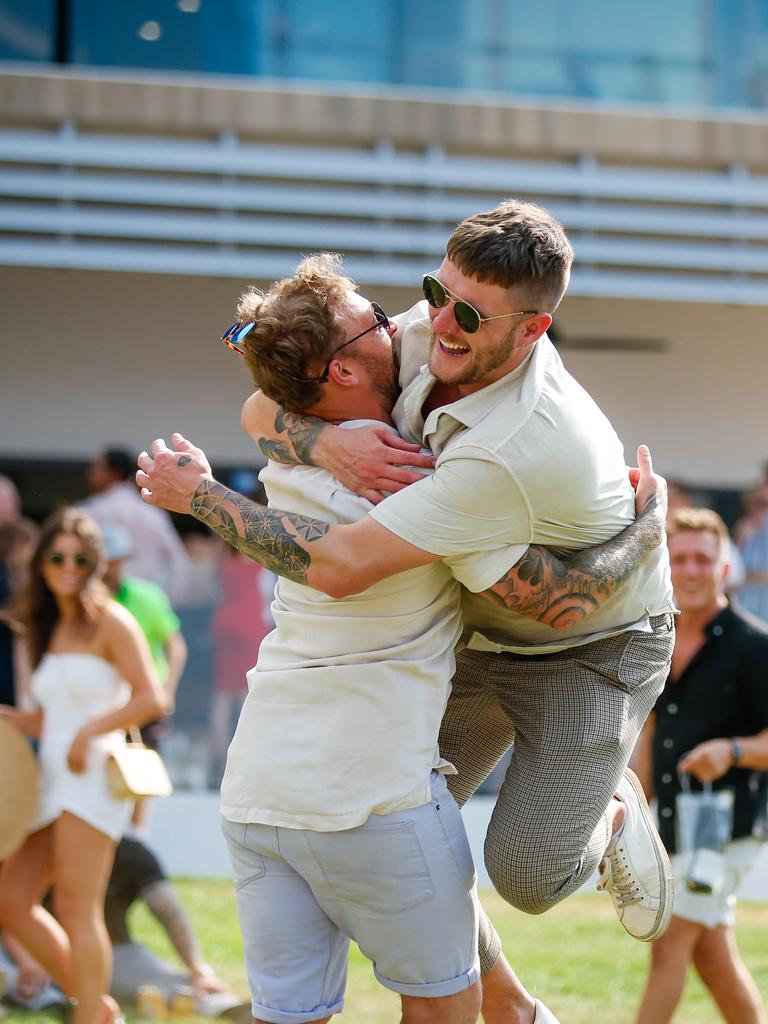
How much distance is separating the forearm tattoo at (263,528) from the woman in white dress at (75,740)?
2835 millimetres

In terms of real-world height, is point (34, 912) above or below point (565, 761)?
below

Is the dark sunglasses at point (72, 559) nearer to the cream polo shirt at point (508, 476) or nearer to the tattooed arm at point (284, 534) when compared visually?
the tattooed arm at point (284, 534)

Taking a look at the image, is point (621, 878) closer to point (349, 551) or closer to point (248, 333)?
point (349, 551)

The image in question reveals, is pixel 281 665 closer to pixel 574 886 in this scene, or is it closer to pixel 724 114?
pixel 574 886

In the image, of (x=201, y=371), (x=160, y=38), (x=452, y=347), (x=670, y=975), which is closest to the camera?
(x=452, y=347)

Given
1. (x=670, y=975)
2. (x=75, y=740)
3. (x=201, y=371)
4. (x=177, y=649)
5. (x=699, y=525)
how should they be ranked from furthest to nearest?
(x=201, y=371) → (x=177, y=649) → (x=75, y=740) → (x=699, y=525) → (x=670, y=975)

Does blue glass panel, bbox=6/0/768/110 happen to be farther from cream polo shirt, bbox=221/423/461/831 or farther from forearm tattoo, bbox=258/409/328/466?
cream polo shirt, bbox=221/423/461/831

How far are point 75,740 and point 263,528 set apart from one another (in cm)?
299

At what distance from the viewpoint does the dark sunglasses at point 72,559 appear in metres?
5.92

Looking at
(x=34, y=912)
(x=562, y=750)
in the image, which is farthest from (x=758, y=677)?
(x=34, y=912)

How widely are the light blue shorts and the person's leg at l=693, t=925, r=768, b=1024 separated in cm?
236

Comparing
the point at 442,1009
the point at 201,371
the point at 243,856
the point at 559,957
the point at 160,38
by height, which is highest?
the point at 160,38

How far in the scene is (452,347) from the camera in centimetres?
288

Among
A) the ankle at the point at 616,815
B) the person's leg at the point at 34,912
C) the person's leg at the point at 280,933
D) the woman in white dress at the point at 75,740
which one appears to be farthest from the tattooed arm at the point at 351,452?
the person's leg at the point at 34,912
